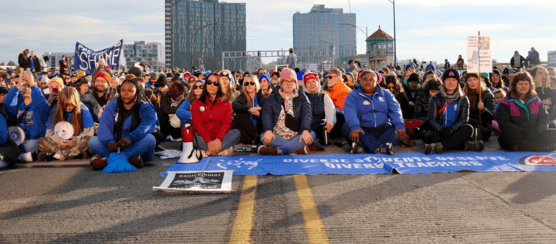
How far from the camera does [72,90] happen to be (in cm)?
868

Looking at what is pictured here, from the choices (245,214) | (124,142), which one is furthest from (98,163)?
(245,214)

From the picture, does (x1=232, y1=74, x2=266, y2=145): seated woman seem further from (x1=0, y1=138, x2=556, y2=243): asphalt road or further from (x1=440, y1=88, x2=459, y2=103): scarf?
(x1=440, y1=88, x2=459, y2=103): scarf

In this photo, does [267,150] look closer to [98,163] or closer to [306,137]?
[306,137]

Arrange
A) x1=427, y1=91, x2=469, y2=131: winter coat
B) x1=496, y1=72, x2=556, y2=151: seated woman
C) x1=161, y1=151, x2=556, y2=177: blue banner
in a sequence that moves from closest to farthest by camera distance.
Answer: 1. x1=161, y1=151, x2=556, y2=177: blue banner
2. x1=496, y1=72, x2=556, y2=151: seated woman
3. x1=427, y1=91, x2=469, y2=131: winter coat

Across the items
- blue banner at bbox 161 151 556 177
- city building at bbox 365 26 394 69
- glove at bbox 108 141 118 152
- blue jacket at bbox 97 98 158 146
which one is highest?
city building at bbox 365 26 394 69

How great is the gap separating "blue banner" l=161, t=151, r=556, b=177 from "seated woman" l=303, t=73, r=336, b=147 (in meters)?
1.40

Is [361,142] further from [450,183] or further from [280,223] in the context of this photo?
[280,223]

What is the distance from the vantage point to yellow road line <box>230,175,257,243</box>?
4262 millimetres

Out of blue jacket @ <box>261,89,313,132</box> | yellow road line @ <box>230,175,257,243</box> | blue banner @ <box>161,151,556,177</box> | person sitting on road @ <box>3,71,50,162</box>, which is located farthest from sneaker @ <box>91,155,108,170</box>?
blue jacket @ <box>261,89,313,132</box>

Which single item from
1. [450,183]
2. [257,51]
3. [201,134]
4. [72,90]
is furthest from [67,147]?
[257,51]

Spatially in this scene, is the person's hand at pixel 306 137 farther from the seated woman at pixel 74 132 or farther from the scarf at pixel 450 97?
the seated woman at pixel 74 132

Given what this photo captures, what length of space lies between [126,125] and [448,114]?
19.1 ft

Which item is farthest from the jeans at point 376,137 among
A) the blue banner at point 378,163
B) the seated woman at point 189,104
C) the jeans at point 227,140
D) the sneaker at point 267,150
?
the seated woman at point 189,104

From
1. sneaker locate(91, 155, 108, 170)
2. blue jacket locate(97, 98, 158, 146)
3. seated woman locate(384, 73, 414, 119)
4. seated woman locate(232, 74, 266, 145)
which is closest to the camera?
sneaker locate(91, 155, 108, 170)
